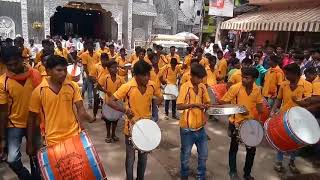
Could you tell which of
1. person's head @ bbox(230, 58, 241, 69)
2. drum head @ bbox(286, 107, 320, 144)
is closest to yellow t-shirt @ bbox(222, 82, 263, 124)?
drum head @ bbox(286, 107, 320, 144)

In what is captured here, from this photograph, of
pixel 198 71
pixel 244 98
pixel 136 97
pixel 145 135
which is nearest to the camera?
pixel 145 135

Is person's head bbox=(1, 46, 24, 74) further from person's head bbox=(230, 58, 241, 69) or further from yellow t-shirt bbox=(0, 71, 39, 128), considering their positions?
person's head bbox=(230, 58, 241, 69)

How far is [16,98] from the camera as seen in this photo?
388 cm

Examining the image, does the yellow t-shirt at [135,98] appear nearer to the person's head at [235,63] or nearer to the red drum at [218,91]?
the red drum at [218,91]

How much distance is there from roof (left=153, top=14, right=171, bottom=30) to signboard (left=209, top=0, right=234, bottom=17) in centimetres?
722

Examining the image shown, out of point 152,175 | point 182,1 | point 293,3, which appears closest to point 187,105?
point 152,175

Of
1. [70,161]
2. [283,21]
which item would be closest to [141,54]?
[70,161]

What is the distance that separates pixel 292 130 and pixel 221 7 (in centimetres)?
1358

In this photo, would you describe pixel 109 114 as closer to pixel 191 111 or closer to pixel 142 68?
pixel 191 111

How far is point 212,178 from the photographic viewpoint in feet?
17.3

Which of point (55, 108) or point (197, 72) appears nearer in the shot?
point (55, 108)

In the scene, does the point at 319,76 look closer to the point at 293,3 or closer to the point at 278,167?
the point at 278,167

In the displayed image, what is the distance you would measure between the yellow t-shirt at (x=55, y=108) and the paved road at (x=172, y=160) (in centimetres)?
170

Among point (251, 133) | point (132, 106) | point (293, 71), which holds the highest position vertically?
point (293, 71)
